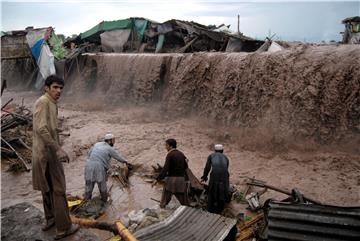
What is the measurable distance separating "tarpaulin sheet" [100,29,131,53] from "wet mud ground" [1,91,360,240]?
953 centimetres

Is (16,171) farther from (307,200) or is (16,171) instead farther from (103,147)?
(307,200)

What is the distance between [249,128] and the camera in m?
11.3

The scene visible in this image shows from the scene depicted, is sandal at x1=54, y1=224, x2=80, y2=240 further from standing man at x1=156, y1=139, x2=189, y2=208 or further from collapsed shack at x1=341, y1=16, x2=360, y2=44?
collapsed shack at x1=341, y1=16, x2=360, y2=44

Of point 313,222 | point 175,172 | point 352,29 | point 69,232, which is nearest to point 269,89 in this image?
point 175,172

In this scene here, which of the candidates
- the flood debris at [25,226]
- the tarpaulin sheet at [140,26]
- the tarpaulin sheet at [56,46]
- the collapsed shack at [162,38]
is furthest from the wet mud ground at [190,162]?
the tarpaulin sheet at [140,26]

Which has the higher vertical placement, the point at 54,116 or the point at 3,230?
the point at 54,116

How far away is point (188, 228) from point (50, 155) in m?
2.04

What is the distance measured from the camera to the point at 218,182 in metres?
6.04

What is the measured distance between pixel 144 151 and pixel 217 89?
396 centimetres

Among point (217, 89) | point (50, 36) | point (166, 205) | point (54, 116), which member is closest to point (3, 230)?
point (54, 116)

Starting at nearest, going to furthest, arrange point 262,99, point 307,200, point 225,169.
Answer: point 307,200 < point 225,169 < point 262,99

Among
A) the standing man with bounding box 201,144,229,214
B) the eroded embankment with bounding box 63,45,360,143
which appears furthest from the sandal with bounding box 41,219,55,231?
the eroded embankment with bounding box 63,45,360,143

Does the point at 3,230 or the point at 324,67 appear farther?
the point at 324,67

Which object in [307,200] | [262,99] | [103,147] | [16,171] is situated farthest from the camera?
[262,99]
